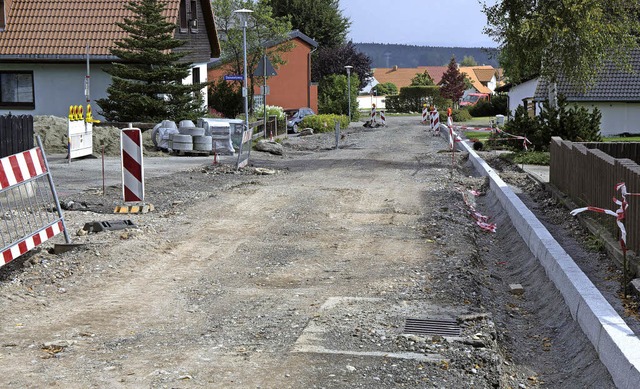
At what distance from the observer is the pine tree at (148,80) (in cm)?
3147

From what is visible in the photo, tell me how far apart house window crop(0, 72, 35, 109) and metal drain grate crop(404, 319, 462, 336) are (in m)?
31.2

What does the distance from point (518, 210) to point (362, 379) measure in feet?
25.6

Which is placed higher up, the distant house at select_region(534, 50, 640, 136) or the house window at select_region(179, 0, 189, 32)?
the house window at select_region(179, 0, 189, 32)

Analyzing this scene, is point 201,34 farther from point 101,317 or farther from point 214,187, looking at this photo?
point 101,317

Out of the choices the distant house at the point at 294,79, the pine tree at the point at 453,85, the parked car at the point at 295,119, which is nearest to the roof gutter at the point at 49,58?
the parked car at the point at 295,119

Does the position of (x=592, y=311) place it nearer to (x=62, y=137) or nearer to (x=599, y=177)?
(x=599, y=177)

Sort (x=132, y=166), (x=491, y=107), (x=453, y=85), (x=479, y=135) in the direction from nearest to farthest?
(x=132, y=166)
(x=479, y=135)
(x=491, y=107)
(x=453, y=85)

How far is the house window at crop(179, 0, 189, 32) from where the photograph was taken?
40331 mm

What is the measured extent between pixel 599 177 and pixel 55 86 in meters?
27.7

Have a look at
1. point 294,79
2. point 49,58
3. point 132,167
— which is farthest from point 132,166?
point 294,79

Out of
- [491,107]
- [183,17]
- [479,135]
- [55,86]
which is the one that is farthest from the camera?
[491,107]

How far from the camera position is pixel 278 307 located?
8164 millimetres

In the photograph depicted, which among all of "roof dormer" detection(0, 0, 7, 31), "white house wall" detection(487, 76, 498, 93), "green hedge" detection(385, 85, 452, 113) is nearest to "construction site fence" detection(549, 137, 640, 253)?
"roof dormer" detection(0, 0, 7, 31)

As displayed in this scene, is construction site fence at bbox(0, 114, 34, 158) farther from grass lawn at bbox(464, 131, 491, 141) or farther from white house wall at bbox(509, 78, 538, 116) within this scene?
white house wall at bbox(509, 78, 538, 116)
